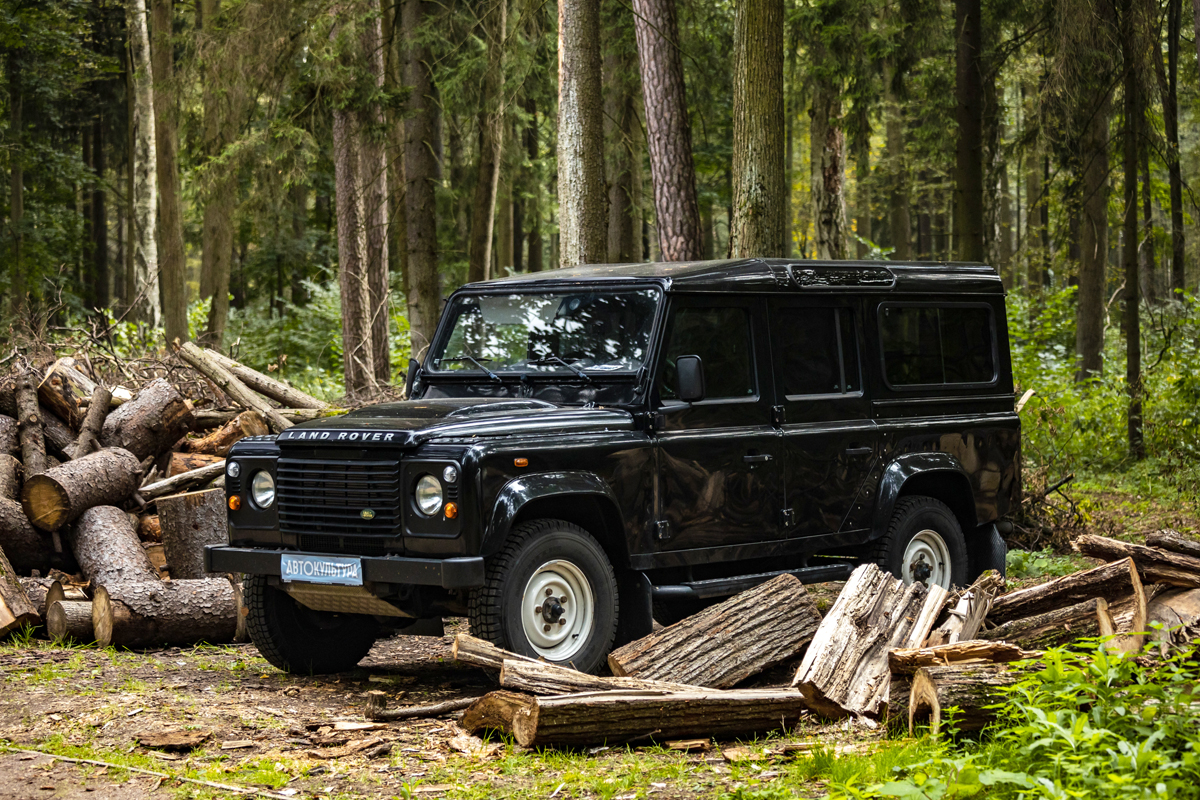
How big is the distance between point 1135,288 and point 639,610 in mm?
11971

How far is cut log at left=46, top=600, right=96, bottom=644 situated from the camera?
329 inches

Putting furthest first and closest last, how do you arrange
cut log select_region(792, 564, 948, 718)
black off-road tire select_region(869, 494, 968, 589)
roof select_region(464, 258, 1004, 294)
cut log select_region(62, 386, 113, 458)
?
cut log select_region(62, 386, 113, 458) < black off-road tire select_region(869, 494, 968, 589) < roof select_region(464, 258, 1004, 294) < cut log select_region(792, 564, 948, 718)

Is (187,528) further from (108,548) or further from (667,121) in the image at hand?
(667,121)

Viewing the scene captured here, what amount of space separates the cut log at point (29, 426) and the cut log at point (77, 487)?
39 cm

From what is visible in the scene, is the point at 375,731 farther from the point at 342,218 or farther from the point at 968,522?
the point at 342,218

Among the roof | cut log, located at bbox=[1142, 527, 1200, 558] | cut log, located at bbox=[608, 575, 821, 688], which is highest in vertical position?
the roof

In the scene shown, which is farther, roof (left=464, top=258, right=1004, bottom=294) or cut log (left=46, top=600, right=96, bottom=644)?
cut log (left=46, top=600, right=96, bottom=644)

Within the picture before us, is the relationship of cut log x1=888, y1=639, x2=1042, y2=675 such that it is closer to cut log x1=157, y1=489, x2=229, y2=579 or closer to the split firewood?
the split firewood

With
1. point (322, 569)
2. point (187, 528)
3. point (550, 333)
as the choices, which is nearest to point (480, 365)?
point (550, 333)

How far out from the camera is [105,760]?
5570mm

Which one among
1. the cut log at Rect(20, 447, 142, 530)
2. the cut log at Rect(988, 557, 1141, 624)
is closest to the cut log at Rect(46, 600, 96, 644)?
the cut log at Rect(20, 447, 142, 530)

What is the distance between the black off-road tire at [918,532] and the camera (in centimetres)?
855

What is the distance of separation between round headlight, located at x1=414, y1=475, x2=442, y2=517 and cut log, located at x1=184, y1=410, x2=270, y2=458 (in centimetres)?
518

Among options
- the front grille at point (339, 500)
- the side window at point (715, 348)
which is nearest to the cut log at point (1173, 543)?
the side window at point (715, 348)
